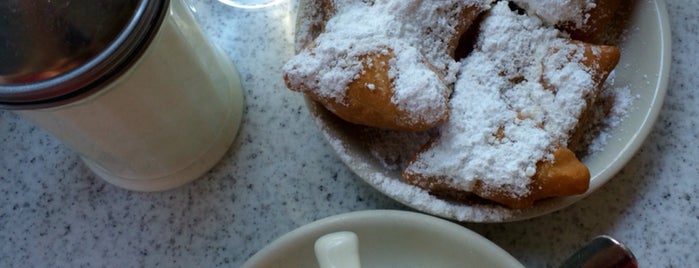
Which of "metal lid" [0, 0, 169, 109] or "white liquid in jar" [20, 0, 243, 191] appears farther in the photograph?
"white liquid in jar" [20, 0, 243, 191]

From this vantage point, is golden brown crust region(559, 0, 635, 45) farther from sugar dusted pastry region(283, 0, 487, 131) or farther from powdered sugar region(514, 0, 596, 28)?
sugar dusted pastry region(283, 0, 487, 131)

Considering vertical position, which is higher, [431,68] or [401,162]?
[431,68]

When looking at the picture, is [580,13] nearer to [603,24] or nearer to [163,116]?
[603,24]

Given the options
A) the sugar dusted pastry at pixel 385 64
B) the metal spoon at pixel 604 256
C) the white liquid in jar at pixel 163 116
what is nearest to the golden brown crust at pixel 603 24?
the sugar dusted pastry at pixel 385 64

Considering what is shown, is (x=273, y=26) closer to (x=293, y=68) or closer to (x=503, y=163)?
(x=293, y=68)

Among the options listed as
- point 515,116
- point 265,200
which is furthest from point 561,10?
point 265,200

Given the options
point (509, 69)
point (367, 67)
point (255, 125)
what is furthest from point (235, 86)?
point (509, 69)

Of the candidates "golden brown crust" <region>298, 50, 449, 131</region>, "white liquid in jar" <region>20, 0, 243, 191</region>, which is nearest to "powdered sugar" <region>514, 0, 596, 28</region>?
"golden brown crust" <region>298, 50, 449, 131</region>
